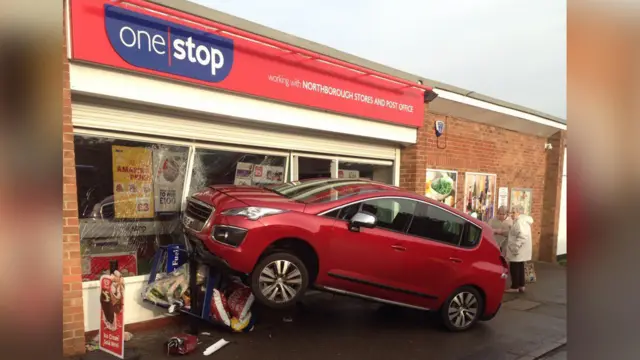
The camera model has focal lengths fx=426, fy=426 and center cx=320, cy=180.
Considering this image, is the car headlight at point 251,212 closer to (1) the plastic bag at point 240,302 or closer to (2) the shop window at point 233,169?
(1) the plastic bag at point 240,302

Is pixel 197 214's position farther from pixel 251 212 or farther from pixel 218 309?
pixel 218 309

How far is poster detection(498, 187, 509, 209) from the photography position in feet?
37.8

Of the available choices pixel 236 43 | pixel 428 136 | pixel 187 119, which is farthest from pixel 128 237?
pixel 428 136

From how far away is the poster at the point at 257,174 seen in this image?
6832 mm

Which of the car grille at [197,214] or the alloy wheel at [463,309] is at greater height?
the car grille at [197,214]

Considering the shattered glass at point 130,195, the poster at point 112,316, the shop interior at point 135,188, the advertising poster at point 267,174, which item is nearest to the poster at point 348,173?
the advertising poster at point 267,174

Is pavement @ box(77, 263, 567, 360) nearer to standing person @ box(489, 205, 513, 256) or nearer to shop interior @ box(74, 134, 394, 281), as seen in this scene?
shop interior @ box(74, 134, 394, 281)

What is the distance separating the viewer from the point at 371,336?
561cm

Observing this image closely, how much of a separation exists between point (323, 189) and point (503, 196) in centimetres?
812

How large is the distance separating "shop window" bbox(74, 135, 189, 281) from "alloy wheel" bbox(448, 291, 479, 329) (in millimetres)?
3947

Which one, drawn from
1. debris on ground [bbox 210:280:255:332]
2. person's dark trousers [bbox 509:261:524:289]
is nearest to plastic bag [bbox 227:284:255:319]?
debris on ground [bbox 210:280:255:332]

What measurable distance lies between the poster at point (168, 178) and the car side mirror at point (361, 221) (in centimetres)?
280
